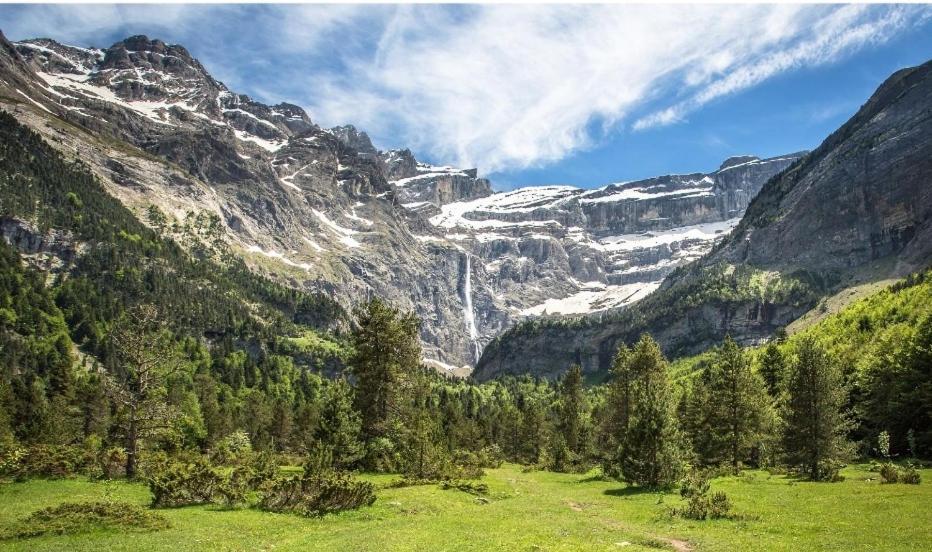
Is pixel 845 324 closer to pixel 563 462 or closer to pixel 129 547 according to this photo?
pixel 563 462

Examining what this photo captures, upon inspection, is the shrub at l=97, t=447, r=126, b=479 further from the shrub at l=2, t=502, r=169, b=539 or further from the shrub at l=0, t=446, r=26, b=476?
the shrub at l=2, t=502, r=169, b=539

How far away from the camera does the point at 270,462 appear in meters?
42.0

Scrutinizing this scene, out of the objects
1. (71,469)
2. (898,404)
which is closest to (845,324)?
(898,404)

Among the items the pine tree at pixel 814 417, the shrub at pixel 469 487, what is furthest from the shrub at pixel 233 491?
the pine tree at pixel 814 417

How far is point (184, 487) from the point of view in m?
32.2

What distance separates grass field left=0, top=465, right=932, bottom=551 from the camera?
876 inches

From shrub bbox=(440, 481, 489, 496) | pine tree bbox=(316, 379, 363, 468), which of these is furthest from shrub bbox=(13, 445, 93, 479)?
shrub bbox=(440, 481, 489, 496)

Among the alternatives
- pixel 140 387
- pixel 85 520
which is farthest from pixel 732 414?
pixel 85 520

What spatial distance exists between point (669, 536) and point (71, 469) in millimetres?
39340

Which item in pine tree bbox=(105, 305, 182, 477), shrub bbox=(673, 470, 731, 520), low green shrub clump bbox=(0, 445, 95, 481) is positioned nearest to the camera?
shrub bbox=(673, 470, 731, 520)

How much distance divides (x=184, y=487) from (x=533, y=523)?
64.8 ft

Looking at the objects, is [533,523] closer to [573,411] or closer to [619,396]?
[619,396]

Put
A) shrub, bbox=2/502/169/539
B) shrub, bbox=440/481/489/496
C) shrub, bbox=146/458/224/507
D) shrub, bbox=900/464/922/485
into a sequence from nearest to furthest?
shrub, bbox=2/502/169/539 → shrub, bbox=146/458/224/507 → shrub, bbox=900/464/922/485 → shrub, bbox=440/481/489/496

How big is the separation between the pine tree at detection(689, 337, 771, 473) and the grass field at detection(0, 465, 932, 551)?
14.6 metres
